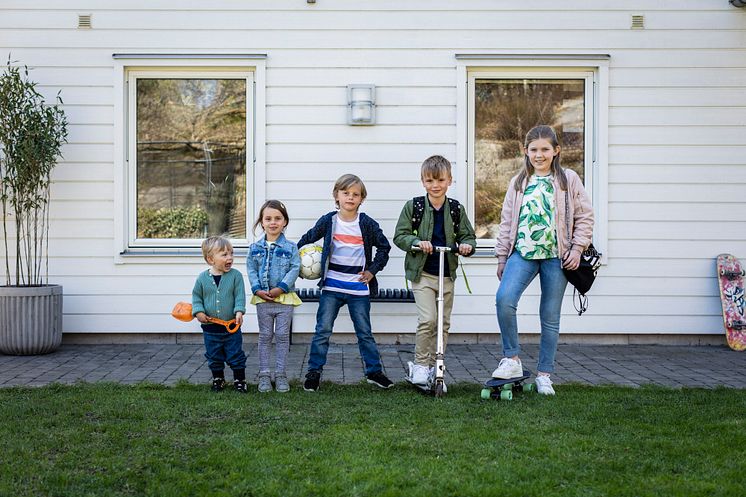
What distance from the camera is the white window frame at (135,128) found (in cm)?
798

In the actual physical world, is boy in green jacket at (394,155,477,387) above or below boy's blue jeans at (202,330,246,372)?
above

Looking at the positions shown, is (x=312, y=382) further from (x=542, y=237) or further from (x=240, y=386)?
(x=542, y=237)

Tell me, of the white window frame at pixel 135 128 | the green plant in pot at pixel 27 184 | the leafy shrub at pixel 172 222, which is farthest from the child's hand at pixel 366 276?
the green plant in pot at pixel 27 184

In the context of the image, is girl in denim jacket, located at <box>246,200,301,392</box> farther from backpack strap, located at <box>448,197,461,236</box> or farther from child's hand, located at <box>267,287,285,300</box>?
backpack strap, located at <box>448,197,461,236</box>

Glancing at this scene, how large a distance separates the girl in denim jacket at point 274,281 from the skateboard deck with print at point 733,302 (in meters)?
4.45

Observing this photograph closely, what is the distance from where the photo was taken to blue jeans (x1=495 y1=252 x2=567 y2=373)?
17.3ft

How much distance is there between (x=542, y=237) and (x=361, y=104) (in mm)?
3148

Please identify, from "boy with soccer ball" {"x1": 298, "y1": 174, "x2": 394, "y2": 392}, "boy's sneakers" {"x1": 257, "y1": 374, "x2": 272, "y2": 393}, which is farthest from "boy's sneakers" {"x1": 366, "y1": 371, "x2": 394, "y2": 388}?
"boy's sneakers" {"x1": 257, "y1": 374, "x2": 272, "y2": 393}

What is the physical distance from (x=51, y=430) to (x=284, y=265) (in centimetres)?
186

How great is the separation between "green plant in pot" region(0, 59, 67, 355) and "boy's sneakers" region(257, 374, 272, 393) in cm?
279

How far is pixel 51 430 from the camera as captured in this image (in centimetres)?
442

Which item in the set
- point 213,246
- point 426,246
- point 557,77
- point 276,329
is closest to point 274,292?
point 276,329

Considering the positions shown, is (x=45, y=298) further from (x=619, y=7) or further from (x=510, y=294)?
(x=619, y=7)

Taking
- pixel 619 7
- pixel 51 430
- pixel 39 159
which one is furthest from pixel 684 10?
pixel 51 430
